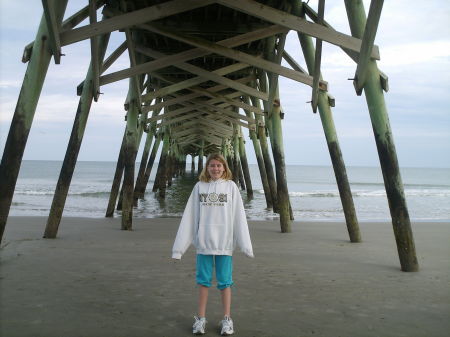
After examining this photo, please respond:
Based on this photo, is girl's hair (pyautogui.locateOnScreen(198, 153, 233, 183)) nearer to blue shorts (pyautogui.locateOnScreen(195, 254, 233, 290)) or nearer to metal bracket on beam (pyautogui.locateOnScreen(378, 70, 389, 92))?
blue shorts (pyautogui.locateOnScreen(195, 254, 233, 290))

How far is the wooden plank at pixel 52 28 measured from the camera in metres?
4.36

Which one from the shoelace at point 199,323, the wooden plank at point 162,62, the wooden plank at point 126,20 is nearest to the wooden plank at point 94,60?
the wooden plank at point 162,62

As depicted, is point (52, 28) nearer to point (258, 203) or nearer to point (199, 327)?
point (199, 327)

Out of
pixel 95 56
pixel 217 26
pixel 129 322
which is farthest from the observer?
pixel 217 26

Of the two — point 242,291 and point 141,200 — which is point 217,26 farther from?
point 141,200

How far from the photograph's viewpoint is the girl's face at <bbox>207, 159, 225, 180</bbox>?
2.80 m

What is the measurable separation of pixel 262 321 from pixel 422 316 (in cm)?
108

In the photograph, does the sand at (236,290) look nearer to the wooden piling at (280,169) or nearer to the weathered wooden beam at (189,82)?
the wooden piling at (280,169)

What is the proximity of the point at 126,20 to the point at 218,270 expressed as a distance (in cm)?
348

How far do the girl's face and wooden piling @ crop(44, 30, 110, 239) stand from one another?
3.87 metres

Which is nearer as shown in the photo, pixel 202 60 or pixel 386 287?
pixel 386 287

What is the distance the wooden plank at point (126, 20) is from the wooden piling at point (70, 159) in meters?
1.32

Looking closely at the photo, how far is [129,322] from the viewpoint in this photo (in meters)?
2.79

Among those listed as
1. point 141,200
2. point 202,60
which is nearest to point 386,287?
point 202,60
